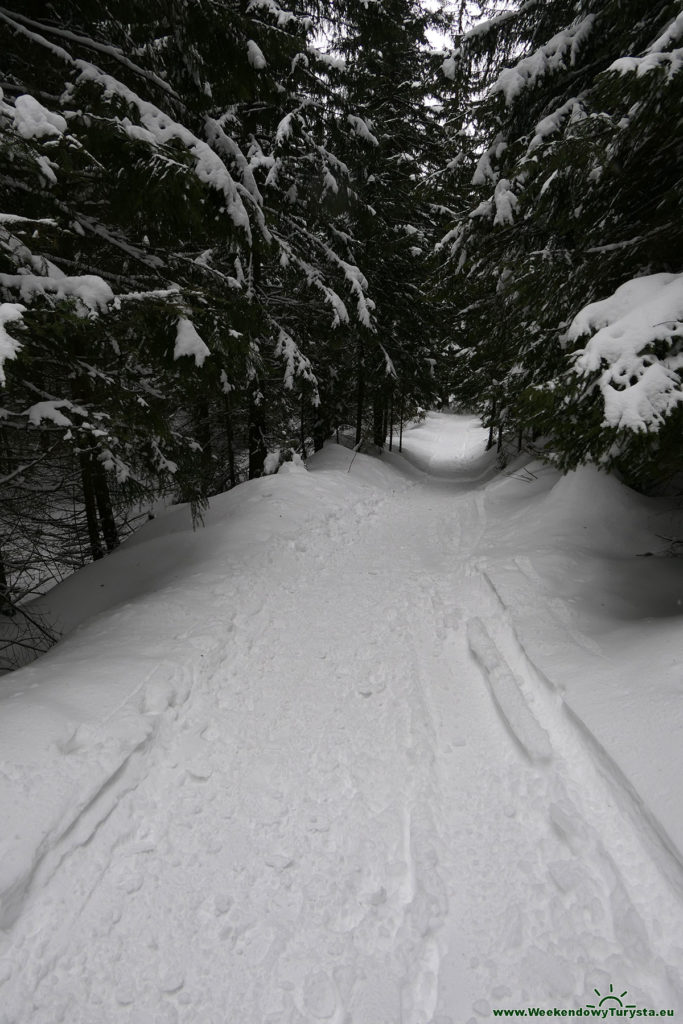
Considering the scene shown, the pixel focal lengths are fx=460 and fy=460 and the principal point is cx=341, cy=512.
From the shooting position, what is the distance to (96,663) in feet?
12.8

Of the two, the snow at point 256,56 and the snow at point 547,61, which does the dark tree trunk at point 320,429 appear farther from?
the snow at point 256,56

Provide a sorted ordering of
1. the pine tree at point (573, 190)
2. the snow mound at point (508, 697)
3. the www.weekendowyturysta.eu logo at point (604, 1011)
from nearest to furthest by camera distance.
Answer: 1. the www.weekendowyturysta.eu logo at point (604, 1011)
2. the snow mound at point (508, 697)
3. the pine tree at point (573, 190)

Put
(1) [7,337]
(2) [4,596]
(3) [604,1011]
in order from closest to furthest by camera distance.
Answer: (3) [604,1011]
(1) [7,337]
(2) [4,596]

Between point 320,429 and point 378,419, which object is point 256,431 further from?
point 378,419

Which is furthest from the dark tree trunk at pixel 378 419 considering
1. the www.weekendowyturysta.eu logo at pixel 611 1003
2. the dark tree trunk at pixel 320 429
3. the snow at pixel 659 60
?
the www.weekendowyturysta.eu logo at pixel 611 1003

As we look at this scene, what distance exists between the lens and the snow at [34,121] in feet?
11.8

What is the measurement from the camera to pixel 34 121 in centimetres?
360

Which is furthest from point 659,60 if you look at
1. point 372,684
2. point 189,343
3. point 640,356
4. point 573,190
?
point 372,684

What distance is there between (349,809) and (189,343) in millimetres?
4301

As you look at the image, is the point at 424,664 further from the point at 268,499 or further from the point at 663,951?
the point at 268,499

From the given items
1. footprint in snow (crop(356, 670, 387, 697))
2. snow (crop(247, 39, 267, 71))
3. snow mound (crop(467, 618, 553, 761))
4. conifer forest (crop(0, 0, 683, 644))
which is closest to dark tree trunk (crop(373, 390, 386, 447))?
conifer forest (crop(0, 0, 683, 644))

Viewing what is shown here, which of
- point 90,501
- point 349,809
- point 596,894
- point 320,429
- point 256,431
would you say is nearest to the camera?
point 596,894

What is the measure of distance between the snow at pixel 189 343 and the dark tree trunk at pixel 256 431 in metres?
5.89

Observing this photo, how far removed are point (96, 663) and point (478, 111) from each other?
9311mm
